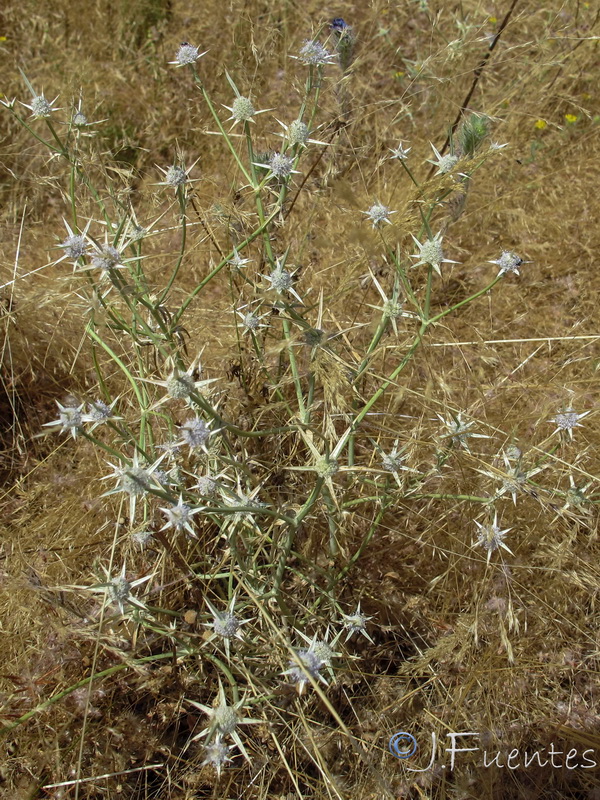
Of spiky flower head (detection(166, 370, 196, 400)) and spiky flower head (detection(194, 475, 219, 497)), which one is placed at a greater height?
spiky flower head (detection(166, 370, 196, 400))

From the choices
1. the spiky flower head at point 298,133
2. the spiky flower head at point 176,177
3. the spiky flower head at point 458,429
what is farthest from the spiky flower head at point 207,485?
the spiky flower head at point 298,133

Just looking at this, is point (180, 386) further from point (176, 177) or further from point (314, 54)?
point (314, 54)

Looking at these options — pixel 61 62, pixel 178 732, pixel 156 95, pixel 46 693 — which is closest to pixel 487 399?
pixel 178 732

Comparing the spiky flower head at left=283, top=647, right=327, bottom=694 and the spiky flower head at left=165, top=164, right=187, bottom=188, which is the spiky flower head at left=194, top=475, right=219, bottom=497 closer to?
the spiky flower head at left=283, top=647, right=327, bottom=694

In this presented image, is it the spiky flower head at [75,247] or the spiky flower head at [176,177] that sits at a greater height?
the spiky flower head at [176,177]

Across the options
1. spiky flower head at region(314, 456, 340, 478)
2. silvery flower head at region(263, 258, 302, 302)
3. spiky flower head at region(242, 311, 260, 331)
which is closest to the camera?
spiky flower head at region(314, 456, 340, 478)

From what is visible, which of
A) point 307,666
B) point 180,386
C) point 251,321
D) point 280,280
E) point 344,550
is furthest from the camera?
point 344,550

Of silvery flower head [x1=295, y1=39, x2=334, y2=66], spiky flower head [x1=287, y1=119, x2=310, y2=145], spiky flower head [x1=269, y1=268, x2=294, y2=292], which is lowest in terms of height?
spiky flower head [x1=269, y1=268, x2=294, y2=292]

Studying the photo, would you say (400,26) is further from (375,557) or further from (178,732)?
(178,732)

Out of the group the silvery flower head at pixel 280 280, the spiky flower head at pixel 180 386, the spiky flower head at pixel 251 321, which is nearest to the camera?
the spiky flower head at pixel 180 386

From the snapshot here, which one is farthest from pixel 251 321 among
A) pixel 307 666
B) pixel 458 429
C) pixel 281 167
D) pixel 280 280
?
pixel 307 666

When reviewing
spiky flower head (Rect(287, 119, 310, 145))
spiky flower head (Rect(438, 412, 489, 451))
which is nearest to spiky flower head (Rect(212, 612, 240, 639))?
spiky flower head (Rect(438, 412, 489, 451))

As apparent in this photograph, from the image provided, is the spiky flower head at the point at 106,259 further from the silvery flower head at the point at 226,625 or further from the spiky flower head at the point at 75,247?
the silvery flower head at the point at 226,625
